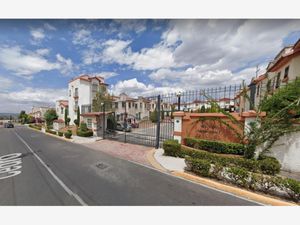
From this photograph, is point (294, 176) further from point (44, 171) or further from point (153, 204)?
point (44, 171)

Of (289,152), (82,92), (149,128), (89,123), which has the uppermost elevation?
(82,92)

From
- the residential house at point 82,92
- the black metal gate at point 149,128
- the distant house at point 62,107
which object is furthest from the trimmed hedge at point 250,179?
the distant house at point 62,107

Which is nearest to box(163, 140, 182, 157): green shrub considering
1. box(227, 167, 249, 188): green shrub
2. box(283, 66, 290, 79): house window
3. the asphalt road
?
the asphalt road

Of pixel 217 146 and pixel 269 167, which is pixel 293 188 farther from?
pixel 217 146

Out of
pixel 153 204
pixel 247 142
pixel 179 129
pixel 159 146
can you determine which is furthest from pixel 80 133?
pixel 247 142

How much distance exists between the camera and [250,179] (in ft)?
14.0

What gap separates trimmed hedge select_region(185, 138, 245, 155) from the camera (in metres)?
6.68

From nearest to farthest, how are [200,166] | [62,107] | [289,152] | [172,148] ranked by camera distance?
[200,166], [289,152], [172,148], [62,107]

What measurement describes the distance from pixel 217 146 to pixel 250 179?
296 centimetres

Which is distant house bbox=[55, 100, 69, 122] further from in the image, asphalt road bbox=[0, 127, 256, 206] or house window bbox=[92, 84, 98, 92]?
asphalt road bbox=[0, 127, 256, 206]

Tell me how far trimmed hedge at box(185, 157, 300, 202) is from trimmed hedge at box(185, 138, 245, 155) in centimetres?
227

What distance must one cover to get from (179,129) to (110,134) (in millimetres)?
8185

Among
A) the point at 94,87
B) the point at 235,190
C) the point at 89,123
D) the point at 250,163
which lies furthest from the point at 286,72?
the point at 94,87

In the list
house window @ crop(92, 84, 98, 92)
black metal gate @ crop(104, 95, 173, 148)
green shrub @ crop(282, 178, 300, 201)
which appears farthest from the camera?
house window @ crop(92, 84, 98, 92)
